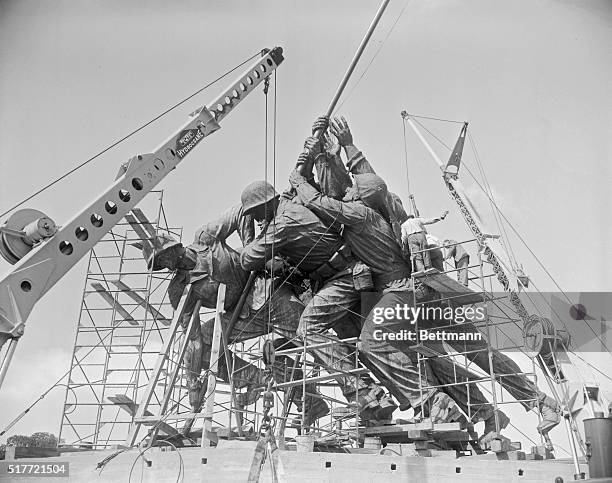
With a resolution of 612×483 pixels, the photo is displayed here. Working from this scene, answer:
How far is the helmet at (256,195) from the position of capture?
48.0ft

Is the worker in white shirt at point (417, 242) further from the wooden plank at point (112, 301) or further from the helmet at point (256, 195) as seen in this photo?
the wooden plank at point (112, 301)

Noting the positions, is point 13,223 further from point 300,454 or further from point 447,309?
point 447,309

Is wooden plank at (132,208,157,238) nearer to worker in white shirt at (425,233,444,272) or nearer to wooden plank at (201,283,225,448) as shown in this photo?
wooden plank at (201,283,225,448)

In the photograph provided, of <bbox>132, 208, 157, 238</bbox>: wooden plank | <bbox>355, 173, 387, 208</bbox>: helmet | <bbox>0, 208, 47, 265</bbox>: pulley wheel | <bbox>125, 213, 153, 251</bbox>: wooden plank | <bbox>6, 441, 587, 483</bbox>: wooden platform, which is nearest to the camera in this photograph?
<bbox>0, 208, 47, 265</bbox>: pulley wheel

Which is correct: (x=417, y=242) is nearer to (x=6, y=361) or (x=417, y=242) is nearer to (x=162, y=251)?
(x=162, y=251)

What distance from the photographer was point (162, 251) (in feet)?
46.5

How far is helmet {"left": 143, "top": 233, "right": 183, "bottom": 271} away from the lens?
14.2 metres

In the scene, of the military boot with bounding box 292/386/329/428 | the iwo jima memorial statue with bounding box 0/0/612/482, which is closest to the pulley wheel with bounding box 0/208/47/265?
the iwo jima memorial statue with bounding box 0/0/612/482

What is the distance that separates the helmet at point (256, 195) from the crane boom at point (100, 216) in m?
1.44

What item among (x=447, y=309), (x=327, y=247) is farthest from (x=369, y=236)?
(x=447, y=309)

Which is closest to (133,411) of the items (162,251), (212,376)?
(212,376)

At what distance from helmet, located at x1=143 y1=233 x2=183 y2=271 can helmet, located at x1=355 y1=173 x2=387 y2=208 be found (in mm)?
3837

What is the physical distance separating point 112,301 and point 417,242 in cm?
707

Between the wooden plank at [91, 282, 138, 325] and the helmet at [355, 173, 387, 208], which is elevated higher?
the helmet at [355, 173, 387, 208]
